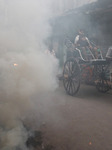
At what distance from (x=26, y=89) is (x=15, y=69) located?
18.1 inches

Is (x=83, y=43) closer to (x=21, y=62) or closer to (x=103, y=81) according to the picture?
(x=103, y=81)

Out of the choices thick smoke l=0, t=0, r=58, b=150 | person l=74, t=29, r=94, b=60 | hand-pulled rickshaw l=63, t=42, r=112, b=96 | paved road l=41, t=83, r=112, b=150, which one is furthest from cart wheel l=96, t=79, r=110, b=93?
thick smoke l=0, t=0, r=58, b=150

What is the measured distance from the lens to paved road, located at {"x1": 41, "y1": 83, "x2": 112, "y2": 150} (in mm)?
2270

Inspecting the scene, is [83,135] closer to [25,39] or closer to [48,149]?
[48,149]

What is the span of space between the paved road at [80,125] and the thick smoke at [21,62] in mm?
519

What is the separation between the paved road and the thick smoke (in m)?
0.52

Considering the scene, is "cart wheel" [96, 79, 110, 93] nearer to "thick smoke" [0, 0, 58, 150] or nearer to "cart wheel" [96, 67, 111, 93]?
"cart wheel" [96, 67, 111, 93]

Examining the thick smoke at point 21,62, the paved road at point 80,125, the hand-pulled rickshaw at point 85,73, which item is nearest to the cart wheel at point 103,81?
the hand-pulled rickshaw at point 85,73

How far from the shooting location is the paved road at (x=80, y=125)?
2270 millimetres

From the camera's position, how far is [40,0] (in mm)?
3324

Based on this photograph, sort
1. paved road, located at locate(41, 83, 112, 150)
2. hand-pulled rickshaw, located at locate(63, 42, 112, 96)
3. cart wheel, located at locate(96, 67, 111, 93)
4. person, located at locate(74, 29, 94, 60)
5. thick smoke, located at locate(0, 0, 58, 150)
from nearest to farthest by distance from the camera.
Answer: paved road, located at locate(41, 83, 112, 150) → thick smoke, located at locate(0, 0, 58, 150) → hand-pulled rickshaw, located at locate(63, 42, 112, 96) → cart wheel, located at locate(96, 67, 111, 93) → person, located at locate(74, 29, 94, 60)

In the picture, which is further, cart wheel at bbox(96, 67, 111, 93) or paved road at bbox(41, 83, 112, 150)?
cart wheel at bbox(96, 67, 111, 93)

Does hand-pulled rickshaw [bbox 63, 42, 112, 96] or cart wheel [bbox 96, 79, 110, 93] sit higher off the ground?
hand-pulled rickshaw [bbox 63, 42, 112, 96]

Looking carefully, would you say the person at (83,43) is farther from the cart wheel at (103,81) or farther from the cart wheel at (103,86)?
the cart wheel at (103,86)
